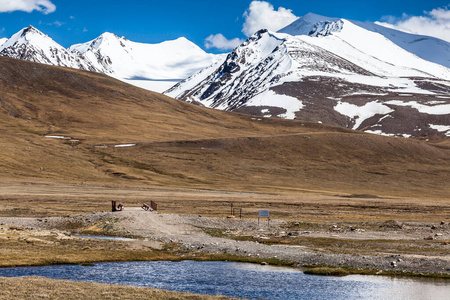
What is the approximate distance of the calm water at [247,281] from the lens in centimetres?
3575

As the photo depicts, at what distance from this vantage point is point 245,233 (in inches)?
2581

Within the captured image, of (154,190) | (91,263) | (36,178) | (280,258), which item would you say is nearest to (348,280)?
(280,258)

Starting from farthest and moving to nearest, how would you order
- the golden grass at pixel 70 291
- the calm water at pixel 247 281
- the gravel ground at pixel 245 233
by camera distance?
the gravel ground at pixel 245 233
the calm water at pixel 247 281
the golden grass at pixel 70 291

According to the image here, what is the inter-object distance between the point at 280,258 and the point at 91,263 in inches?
627

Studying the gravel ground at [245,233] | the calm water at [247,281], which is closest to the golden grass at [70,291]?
the calm water at [247,281]

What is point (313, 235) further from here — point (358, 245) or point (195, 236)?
point (195, 236)

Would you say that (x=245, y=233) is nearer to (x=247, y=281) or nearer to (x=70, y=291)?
(x=247, y=281)

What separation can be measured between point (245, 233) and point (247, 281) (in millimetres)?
26709

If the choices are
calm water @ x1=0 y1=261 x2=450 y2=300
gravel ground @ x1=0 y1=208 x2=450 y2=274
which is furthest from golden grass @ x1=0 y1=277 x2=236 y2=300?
gravel ground @ x1=0 y1=208 x2=450 y2=274

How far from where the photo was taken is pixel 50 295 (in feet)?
97.0

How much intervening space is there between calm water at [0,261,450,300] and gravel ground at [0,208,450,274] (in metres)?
3.81

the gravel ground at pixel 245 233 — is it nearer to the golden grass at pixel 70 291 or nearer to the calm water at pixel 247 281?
the calm water at pixel 247 281

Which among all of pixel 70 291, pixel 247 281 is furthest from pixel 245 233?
pixel 70 291

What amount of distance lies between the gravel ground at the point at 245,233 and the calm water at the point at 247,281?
3.81 metres
